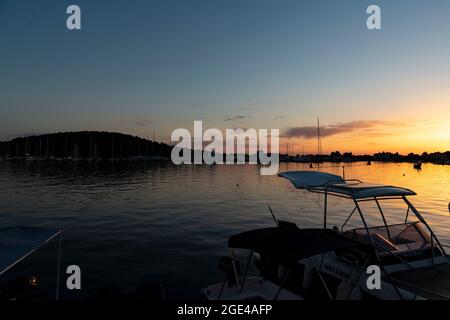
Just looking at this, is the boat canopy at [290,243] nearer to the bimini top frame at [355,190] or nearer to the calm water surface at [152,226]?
the bimini top frame at [355,190]

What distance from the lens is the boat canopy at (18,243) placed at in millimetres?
7108

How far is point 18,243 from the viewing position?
8.12 m

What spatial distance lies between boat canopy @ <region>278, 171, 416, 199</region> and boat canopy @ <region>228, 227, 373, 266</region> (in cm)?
296

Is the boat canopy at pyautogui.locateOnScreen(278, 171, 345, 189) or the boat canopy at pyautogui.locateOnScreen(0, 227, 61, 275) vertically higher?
the boat canopy at pyautogui.locateOnScreen(278, 171, 345, 189)

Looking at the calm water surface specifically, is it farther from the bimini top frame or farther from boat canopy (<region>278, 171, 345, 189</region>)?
the bimini top frame

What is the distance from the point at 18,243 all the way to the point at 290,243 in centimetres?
709

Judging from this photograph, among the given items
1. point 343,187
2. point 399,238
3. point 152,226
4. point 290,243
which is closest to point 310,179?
point 343,187

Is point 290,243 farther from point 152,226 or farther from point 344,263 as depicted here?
point 152,226

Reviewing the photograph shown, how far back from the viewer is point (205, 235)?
21.9 meters

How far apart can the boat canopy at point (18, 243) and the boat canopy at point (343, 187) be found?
9.65 meters

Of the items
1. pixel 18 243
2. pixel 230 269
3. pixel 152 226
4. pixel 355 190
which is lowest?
pixel 152 226

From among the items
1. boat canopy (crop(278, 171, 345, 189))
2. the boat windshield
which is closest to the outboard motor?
the boat windshield

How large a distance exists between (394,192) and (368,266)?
3368 millimetres

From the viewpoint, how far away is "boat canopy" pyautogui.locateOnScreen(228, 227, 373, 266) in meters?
7.09
